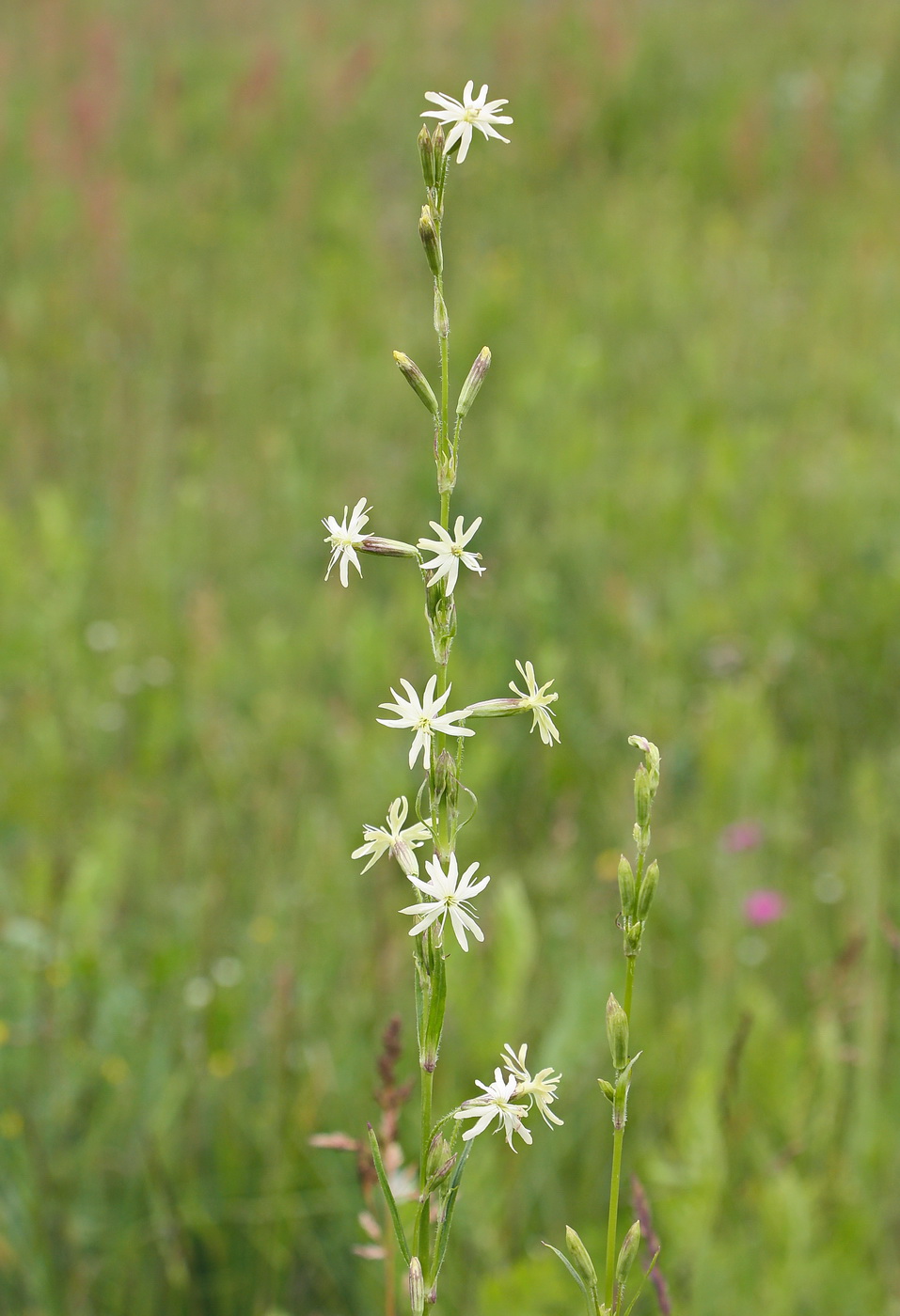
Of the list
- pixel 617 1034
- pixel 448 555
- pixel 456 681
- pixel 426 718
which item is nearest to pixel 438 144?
pixel 448 555

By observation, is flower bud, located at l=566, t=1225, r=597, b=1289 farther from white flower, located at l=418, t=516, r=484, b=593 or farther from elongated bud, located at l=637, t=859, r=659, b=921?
white flower, located at l=418, t=516, r=484, b=593

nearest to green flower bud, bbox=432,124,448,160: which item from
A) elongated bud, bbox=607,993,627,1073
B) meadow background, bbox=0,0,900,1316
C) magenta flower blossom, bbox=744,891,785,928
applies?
elongated bud, bbox=607,993,627,1073

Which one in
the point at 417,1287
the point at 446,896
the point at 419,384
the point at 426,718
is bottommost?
the point at 417,1287

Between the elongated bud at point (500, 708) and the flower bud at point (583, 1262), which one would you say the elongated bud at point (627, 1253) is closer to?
the flower bud at point (583, 1262)

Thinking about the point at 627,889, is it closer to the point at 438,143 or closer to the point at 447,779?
the point at 447,779

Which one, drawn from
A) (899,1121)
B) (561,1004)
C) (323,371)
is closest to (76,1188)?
(561,1004)

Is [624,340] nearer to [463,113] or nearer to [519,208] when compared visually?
[519,208]
